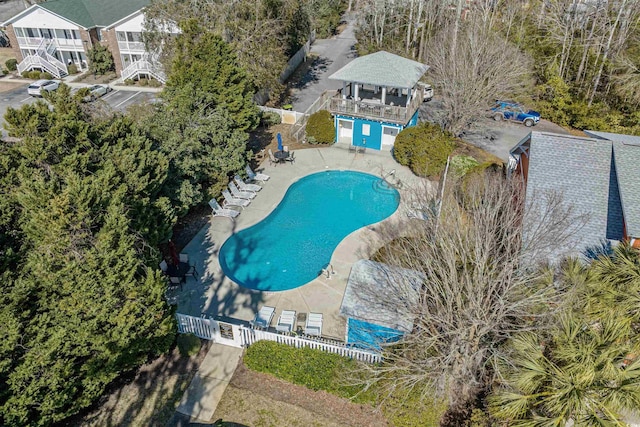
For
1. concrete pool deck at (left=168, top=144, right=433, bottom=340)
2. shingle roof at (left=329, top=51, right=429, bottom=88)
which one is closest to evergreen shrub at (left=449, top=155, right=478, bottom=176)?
concrete pool deck at (left=168, top=144, right=433, bottom=340)

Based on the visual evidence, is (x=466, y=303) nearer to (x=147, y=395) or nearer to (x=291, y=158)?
(x=147, y=395)

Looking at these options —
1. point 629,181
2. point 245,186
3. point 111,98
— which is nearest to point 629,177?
point 629,181

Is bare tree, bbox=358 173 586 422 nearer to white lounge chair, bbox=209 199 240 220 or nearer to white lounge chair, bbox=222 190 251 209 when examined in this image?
white lounge chair, bbox=209 199 240 220

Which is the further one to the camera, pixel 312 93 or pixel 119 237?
pixel 312 93

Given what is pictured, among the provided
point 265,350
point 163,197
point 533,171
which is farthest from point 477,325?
point 163,197

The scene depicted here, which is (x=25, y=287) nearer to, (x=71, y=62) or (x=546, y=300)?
(x=546, y=300)

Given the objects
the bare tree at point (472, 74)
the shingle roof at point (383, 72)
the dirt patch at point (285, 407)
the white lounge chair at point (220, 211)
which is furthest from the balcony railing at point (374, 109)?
the dirt patch at point (285, 407)
